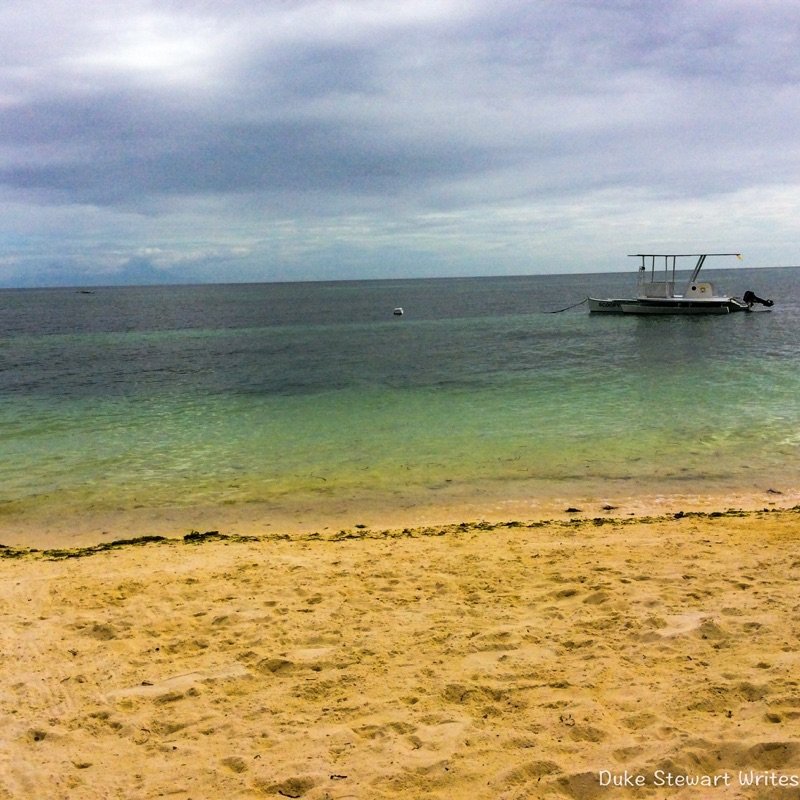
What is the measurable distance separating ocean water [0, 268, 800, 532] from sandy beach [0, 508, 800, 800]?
455 centimetres

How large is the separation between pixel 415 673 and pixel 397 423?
13.8m

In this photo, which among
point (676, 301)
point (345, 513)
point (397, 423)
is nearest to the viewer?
point (345, 513)

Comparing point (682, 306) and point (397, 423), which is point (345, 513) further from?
point (682, 306)

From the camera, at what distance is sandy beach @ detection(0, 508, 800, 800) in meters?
4.30

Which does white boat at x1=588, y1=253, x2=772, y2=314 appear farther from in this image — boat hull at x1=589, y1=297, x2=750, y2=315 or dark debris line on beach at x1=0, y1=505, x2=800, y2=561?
dark debris line on beach at x1=0, y1=505, x2=800, y2=561

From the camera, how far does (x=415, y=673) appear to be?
557cm

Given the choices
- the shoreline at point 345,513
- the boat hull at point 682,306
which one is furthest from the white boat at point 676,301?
the shoreline at point 345,513

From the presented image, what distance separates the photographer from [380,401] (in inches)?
915

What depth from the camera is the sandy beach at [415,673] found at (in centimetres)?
430

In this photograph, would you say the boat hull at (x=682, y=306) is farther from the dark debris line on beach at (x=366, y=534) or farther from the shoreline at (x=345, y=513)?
the dark debris line on beach at (x=366, y=534)

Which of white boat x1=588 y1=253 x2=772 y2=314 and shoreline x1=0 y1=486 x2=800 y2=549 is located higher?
white boat x1=588 y1=253 x2=772 y2=314

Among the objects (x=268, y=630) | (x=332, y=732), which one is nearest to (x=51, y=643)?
(x=268, y=630)

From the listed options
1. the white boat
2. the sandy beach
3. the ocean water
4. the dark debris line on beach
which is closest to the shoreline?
the ocean water

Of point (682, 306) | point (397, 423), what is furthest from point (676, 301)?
point (397, 423)
